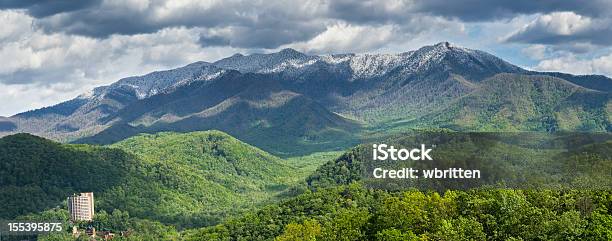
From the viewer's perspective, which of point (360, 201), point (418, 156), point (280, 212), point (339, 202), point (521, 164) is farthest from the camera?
point (280, 212)

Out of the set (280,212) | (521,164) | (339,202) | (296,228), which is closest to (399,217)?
(521,164)

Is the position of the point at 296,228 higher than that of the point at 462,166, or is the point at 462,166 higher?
the point at 462,166

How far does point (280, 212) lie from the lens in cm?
16562

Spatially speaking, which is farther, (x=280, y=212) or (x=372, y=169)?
(x=280, y=212)

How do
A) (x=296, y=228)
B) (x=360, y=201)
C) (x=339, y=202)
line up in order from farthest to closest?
(x=339, y=202)
(x=360, y=201)
(x=296, y=228)

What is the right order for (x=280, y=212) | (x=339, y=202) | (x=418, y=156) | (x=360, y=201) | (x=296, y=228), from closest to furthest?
(x=418, y=156) → (x=296, y=228) → (x=360, y=201) → (x=339, y=202) → (x=280, y=212)

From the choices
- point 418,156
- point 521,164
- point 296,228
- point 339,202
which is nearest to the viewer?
point 418,156

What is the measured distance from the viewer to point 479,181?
6700 centimetres

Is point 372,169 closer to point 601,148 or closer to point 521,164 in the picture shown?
point 521,164

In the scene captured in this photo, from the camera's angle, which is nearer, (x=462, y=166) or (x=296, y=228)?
(x=462, y=166)

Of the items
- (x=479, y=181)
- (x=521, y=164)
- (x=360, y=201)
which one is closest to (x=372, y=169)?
(x=479, y=181)

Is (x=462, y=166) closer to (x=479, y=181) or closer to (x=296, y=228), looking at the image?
(x=479, y=181)

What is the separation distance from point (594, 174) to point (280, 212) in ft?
340

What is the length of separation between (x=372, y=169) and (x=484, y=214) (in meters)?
11.2
